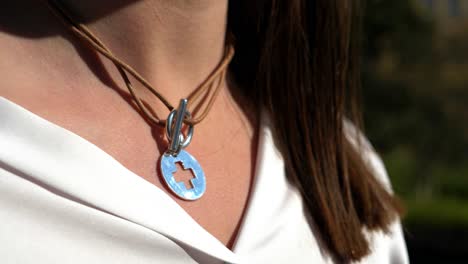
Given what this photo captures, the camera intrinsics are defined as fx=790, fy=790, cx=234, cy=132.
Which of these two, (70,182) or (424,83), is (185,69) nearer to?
(70,182)

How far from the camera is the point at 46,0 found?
1.10m

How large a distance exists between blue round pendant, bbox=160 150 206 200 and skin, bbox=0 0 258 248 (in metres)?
0.01

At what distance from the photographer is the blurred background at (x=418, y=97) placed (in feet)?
46.2

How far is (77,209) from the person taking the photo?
38.8 inches

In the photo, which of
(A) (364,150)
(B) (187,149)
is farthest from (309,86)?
(B) (187,149)

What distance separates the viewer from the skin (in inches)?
42.3

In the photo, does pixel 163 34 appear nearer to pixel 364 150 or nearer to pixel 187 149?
pixel 187 149

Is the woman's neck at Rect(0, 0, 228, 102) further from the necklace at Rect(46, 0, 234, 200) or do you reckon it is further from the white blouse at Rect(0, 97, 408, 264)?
the white blouse at Rect(0, 97, 408, 264)

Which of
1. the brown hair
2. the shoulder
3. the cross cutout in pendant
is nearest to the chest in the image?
the cross cutout in pendant

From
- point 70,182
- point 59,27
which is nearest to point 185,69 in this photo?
point 59,27

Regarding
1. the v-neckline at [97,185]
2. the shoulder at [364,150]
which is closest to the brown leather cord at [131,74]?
the v-neckline at [97,185]

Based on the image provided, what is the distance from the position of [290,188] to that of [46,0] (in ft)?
1.65

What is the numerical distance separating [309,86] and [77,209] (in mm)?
599

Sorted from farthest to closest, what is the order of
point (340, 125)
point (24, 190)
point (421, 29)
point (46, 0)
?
point (421, 29), point (340, 125), point (46, 0), point (24, 190)
